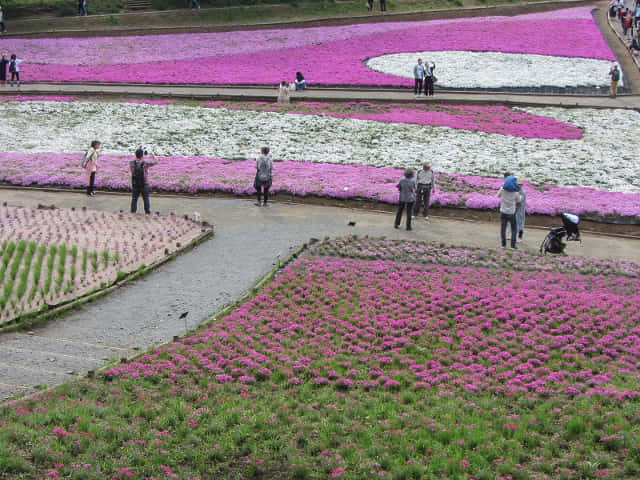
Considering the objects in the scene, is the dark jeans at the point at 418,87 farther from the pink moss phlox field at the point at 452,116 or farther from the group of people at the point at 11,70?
the group of people at the point at 11,70

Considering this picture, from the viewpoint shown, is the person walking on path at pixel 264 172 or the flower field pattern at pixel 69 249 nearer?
the flower field pattern at pixel 69 249

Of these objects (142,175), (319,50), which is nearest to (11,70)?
(319,50)

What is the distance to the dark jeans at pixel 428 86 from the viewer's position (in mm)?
39750

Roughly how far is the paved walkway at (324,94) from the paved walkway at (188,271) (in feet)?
47.8

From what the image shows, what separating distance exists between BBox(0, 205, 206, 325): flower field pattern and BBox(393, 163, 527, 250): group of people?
19.4 ft

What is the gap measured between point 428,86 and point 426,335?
27136 millimetres

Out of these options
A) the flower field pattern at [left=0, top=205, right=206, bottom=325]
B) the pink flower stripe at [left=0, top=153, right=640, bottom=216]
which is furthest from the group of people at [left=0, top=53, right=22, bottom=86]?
the flower field pattern at [left=0, top=205, right=206, bottom=325]

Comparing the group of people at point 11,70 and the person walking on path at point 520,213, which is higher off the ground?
the group of people at point 11,70

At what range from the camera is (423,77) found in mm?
40594

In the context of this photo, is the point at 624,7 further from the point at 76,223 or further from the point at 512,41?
the point at 76,223

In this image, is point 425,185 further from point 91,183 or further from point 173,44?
point 173,44

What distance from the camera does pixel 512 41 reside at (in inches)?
2047

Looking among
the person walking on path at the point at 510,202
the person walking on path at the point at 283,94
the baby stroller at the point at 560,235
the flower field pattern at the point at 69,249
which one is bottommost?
the flower field pattern at the point at 69,249

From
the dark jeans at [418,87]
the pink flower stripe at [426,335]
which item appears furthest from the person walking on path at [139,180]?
the dark jeans at [418,87]
